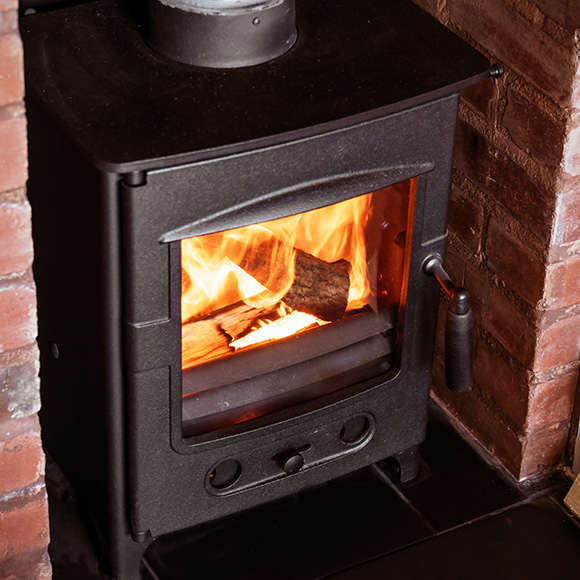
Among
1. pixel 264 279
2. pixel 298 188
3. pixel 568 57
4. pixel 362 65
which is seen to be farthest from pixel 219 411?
pixel 568 57

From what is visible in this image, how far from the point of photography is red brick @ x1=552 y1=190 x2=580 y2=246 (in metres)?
1.49

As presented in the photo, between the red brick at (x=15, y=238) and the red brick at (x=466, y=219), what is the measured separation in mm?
763

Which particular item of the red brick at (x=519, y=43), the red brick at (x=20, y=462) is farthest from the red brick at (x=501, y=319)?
the red brick at (x=20, y=462)

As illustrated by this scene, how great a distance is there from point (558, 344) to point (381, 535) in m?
0.40

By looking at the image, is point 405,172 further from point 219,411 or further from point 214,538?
point 214,538

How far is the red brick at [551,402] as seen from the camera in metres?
1.69

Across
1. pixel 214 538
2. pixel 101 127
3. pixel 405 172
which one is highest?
→ pixel 101 127

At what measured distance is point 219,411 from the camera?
1475 mm

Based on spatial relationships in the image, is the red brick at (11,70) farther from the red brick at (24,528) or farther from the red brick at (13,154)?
the red brick at (24,528)

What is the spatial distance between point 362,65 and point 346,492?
725mm

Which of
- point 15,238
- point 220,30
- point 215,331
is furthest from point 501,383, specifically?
point 15,238

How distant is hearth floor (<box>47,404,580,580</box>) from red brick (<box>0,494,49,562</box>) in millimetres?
207

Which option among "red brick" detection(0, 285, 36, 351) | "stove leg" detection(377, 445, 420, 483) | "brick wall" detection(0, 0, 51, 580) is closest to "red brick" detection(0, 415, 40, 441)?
"brick wall" detection(0, 0, 51, 580)

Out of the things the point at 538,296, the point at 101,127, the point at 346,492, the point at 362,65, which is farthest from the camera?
the point at 346,492
